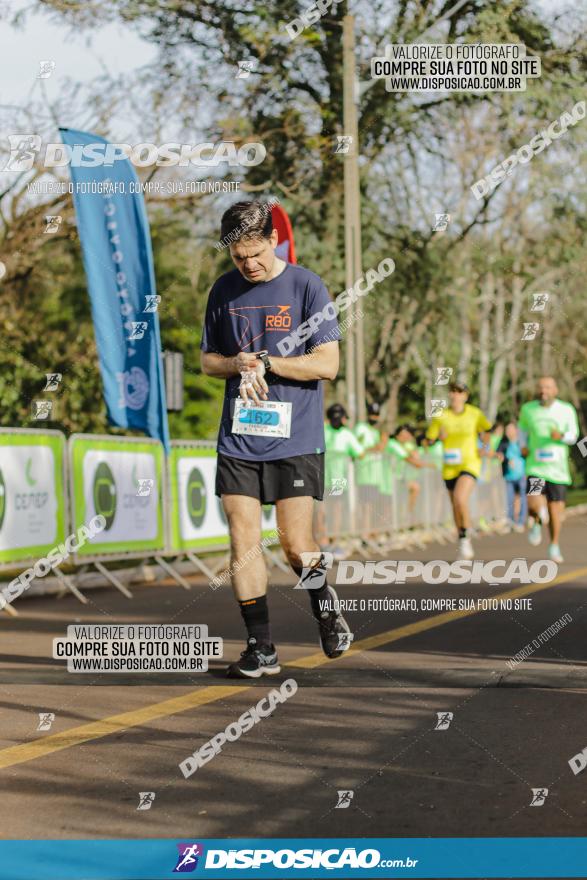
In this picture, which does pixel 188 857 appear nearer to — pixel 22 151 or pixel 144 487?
pixel 144 487

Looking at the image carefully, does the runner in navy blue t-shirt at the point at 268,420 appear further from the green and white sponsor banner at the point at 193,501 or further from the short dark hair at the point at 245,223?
the green and white sponsor banner at the point at 193,501

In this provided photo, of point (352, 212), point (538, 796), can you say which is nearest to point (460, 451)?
point (352, 212)

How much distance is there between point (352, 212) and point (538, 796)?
52.6 feet

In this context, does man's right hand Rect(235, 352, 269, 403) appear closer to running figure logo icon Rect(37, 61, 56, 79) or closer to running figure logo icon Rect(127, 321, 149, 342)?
running figure logo icon Rect(127, 321, 149, 342)

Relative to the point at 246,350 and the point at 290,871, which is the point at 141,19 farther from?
the point at 290,871

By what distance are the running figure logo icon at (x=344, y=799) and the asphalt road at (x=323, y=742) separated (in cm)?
2

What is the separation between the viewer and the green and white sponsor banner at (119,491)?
12703 millimetres

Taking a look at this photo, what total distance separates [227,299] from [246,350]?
263 mm

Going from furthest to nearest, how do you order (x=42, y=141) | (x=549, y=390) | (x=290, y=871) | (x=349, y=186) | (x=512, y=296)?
1. (x=512, y=296)
2. (x=349, y=186)
3. (x=42, y=141)
4. (x=549, y=390)
5. (x=290, y=871)

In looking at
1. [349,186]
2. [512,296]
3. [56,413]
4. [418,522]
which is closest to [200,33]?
[349,186]

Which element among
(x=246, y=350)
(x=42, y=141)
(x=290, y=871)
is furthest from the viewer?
(x=42, y=141)

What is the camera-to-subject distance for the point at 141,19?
20.6 meters

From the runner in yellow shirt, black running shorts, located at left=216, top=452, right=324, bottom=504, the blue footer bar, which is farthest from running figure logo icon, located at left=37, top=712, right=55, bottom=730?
the runner in yellow shirt

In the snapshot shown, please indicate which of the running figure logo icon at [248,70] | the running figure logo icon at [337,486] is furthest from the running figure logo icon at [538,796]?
the running figure logo icon at [248,70]
